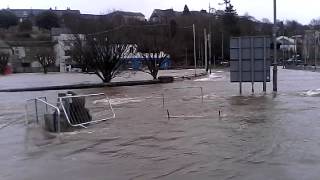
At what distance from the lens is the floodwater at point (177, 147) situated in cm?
995

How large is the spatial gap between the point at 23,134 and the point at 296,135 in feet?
27.0

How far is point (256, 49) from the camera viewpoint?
103ft

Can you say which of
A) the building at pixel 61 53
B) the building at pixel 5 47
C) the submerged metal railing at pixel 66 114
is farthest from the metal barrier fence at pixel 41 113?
the building at pixel 5 47

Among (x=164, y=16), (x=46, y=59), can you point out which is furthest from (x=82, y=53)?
(x=46, y=59)

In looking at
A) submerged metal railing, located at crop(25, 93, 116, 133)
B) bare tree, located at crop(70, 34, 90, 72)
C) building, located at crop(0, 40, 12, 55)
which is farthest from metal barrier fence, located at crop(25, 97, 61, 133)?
building, located at crop(0, 40, 12, 55)

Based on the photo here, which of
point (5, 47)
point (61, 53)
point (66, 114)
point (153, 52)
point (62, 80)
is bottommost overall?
point (62, 80)

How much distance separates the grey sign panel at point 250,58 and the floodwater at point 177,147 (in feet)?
34.9

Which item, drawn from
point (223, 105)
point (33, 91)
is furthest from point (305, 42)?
point (223, 105)

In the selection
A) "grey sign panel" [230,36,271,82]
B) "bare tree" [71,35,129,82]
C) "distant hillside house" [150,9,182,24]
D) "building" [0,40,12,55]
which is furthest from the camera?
"building" [0,40,12,55]

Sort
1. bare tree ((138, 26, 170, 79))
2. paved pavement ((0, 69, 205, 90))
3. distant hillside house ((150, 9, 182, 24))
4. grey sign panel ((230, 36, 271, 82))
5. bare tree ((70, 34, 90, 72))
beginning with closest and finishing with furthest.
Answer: grey sign panel ((230, 36, 271, 82)) < bare tree ((70, 34, 90, 72)) < paved pavement ((0, 69, 205, 90)) < bare tree ((138, 26, 170, 79)) < distant hillside house ((150, 9, 182, 24))

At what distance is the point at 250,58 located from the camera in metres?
31.5

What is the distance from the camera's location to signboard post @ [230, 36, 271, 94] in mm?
31359

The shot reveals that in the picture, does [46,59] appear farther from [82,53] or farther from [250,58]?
[250,58]

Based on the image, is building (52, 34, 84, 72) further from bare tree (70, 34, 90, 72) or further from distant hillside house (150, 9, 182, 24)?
bare tree (70, 34, 90, 72)
